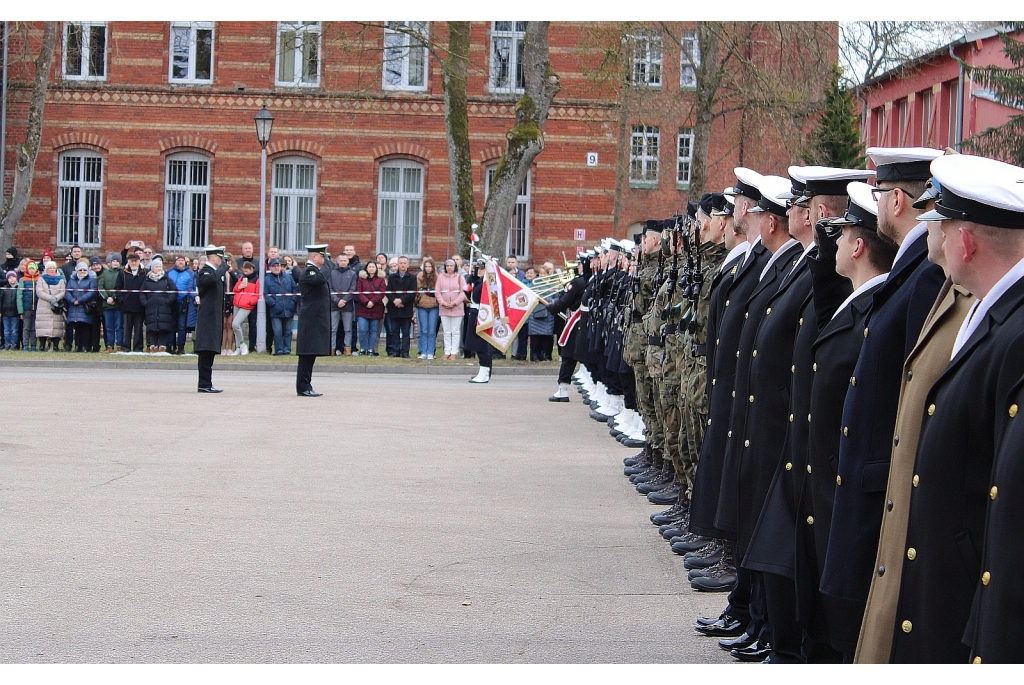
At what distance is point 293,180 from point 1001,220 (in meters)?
33.4

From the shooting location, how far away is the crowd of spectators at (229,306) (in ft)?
82.4

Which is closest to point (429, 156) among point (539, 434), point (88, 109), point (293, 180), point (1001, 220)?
point (293, 180)

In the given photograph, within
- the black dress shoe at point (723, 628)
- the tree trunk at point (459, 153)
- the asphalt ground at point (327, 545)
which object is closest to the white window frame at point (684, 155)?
the tree trunk at point (459, 153)

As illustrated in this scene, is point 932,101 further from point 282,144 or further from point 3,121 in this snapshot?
point 3,121

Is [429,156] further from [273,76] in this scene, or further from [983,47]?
[983,47]

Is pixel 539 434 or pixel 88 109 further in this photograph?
pixel 88 109

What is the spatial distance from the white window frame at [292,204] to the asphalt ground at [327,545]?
20.9m

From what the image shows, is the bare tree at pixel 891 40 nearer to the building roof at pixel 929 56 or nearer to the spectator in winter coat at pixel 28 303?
the building roof at pixel 929 56

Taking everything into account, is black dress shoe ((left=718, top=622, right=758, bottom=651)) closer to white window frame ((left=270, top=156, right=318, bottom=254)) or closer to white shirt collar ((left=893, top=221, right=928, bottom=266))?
white shirt collar ((left=893, top=221, right=928, bottom=266))

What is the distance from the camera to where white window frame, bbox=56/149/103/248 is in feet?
116

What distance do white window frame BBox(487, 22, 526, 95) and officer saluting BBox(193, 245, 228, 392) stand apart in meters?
17.4

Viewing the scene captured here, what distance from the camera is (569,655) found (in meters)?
Answer: 5.63

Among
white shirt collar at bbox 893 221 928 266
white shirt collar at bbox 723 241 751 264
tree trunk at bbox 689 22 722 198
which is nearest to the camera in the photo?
white shirt collar at bbox 893 221 928 266

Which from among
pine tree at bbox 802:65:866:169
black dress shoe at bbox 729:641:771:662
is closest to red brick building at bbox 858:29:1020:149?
pine tree at bbox 802:65:866:169
